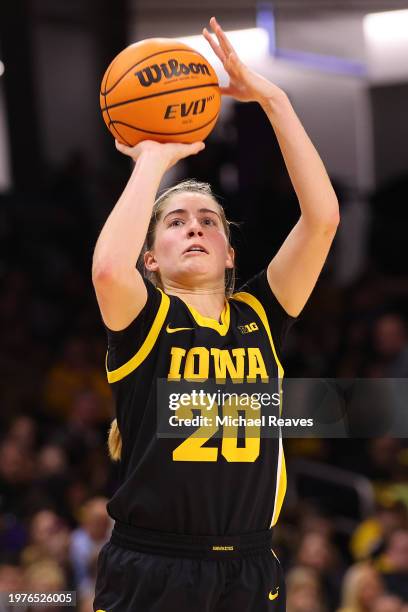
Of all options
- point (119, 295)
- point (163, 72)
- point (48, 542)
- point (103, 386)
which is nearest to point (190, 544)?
point (119, 295)

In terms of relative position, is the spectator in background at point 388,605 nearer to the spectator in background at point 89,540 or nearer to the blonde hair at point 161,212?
the spectator in background at point 89,540

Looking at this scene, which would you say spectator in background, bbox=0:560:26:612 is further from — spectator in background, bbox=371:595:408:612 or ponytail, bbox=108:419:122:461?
ponytail, bbox=108:419:122:461

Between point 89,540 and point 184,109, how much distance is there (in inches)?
138

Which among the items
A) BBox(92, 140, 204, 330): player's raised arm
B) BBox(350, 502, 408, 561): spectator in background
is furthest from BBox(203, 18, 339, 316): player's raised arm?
BBox(350, 502, 408, 561): spectator in background

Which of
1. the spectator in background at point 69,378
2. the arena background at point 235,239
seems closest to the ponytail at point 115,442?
the arena background at point 235,239

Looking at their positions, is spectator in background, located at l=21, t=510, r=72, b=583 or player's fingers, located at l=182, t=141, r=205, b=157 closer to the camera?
player's fingers, located at l=182, t=141, r=205, b=157

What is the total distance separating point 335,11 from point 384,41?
39 centimetres

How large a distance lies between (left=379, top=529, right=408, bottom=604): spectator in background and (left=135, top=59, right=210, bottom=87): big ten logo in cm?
324

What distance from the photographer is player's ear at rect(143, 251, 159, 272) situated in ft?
9.74

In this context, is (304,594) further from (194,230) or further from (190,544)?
(194,230)

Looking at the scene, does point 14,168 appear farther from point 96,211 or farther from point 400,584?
point 400,584

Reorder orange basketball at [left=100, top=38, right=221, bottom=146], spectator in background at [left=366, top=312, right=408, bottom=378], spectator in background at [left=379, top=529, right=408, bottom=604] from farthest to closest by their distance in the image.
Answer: spectator in background at [left=366, top=312, right=408, bottom=378]
spectator in background at [left=379, top=529, right=408, bottom=604]
orange basketball at [left=100, top=38, right=221, bottom=146]

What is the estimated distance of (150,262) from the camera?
2.99m

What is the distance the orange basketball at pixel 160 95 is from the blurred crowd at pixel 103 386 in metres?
2.85
